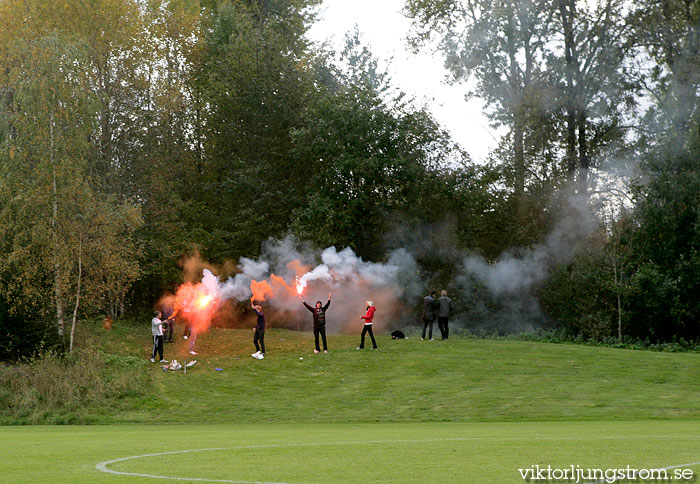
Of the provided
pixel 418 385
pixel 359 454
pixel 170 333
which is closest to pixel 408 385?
pixel 418 385

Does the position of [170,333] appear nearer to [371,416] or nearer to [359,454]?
[371,416]

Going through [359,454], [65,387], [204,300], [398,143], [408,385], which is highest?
[398,143]

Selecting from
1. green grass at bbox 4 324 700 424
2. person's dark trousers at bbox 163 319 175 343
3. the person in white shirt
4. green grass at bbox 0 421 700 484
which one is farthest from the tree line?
green grass at bbox 0 421 700 484

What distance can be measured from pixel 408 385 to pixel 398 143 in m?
23.8

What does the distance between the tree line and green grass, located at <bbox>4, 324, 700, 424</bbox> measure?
9.66 meters

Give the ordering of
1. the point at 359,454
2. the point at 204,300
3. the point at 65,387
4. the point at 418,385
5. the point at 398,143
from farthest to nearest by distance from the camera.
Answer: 1. the point at 398,143
2. the point at 204,300
3. the point at 65,387
4. the point at 418,385
5. the point at 359,454

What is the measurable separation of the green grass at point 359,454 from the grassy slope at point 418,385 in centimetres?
450

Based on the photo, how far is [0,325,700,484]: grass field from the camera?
10812 mm

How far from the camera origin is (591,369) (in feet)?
92.5

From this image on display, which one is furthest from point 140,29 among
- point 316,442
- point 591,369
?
point 316,442

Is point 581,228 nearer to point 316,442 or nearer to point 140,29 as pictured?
point 140,29

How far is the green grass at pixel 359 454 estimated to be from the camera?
1002 cm

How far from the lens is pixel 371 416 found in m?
23.0

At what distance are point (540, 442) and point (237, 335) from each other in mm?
26525
